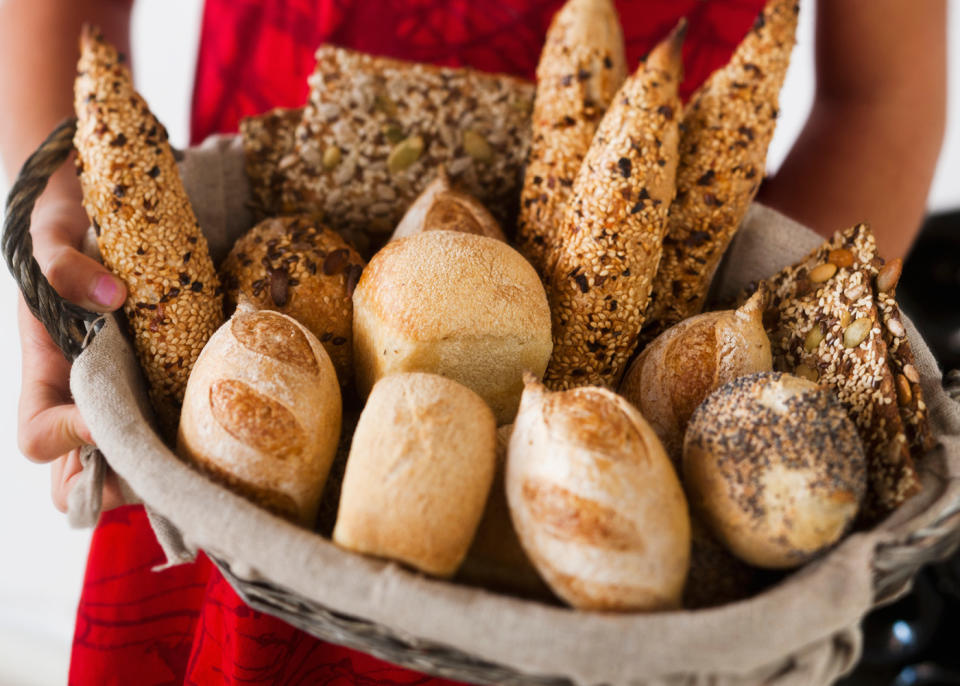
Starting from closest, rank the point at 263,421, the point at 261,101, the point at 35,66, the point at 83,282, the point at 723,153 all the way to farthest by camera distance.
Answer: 1. the point at 263,421
2. the point at 83,282
3. the point at 723,153
4. the point at 35,66
5. the point at 261,101

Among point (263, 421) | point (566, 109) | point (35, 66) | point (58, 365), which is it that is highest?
point (566, 109)

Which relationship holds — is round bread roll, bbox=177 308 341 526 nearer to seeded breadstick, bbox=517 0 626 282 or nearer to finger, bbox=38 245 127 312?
finger, bbox=38 245 127 312

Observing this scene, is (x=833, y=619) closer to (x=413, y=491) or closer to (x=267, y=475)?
(x=413, y=491)

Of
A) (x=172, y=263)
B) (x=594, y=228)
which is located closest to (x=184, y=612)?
(x=172, y=263)

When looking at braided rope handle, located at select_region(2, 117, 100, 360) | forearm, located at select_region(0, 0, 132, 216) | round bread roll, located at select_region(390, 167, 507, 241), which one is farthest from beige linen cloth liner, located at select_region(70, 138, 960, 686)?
forearm, located at select_region(0, 0, 132, 216)

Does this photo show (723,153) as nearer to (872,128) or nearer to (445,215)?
(445,215)

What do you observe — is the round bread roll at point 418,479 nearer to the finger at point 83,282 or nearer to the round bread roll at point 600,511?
the round bread roll at point 600,511

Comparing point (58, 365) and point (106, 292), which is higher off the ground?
point (106, 292)

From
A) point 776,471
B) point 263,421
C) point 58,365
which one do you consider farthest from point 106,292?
point 776,471
